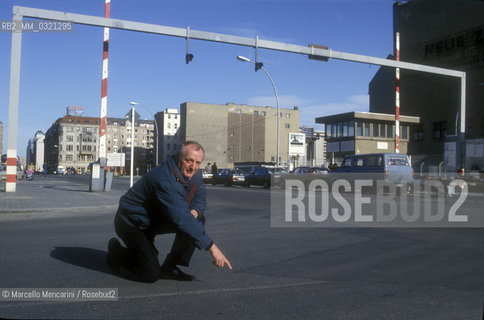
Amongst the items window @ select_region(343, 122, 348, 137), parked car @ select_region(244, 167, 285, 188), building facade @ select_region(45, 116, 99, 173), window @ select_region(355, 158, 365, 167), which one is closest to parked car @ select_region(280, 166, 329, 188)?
parked car @ select_region(244, 167, 285, 188)

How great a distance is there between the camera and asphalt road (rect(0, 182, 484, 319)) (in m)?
3.57

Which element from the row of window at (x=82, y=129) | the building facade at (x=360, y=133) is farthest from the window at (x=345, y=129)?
the row of window at (x=82, y=129)

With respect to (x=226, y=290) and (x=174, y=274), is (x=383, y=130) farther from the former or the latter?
(x=226, y=290)

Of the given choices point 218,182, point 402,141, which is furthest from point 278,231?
point 402,141

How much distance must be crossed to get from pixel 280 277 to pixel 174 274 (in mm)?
1143

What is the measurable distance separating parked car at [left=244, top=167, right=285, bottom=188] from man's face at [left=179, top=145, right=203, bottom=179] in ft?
85.2

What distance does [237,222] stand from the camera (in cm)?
998

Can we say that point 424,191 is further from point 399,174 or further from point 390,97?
Result: point 390,97

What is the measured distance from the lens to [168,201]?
3877 mm

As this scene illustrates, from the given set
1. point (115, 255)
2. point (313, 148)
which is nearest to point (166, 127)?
point (313, 148)

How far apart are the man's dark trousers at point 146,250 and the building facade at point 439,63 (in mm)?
40569

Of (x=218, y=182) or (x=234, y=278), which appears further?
(x=218, y=182)

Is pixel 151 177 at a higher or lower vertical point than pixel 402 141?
lower

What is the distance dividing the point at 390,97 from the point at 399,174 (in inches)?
1426
